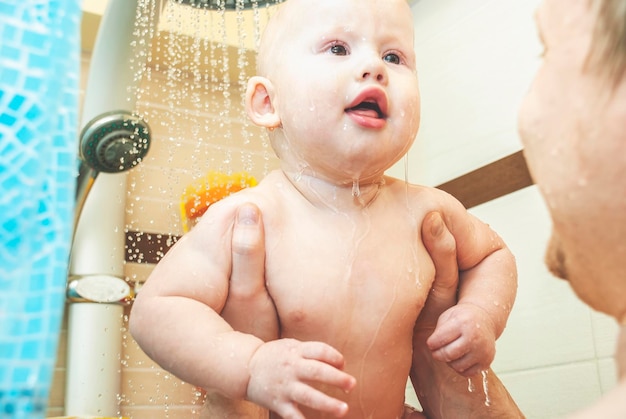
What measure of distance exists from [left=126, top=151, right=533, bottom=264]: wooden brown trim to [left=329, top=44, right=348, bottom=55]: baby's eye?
1.88ft

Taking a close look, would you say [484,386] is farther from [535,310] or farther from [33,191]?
[33,191]

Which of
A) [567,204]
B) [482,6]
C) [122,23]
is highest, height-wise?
[482,6]

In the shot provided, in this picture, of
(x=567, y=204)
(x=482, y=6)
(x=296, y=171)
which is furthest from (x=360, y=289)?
(x=482, y=6)

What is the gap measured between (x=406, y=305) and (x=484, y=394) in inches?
6.6

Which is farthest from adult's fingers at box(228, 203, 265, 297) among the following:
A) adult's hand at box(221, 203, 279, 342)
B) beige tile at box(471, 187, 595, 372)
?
beige tile at box(471, 187, 595, 372)

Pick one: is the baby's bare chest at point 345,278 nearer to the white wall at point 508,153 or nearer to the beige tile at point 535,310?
the white wall at point 508,153

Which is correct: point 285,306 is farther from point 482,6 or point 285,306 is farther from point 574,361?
point 482,6

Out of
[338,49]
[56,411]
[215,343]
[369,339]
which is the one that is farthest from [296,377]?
[56,411]

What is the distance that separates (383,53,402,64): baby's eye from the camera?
39.2 inches

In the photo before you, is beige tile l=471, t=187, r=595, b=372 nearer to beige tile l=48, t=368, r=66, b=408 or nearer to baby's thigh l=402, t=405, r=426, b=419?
baby's thigh l=402, t=405, r=426, b=419

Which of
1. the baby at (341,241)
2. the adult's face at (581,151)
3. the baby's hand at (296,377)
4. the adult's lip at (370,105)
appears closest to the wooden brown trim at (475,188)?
the baby at (341,241)

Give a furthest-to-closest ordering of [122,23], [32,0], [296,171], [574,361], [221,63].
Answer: [221,63] < [122,23] < [574,361] < [296,171] < [32,0]

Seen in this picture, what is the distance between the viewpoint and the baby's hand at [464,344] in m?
0.87

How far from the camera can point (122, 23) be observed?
4.87 ft
